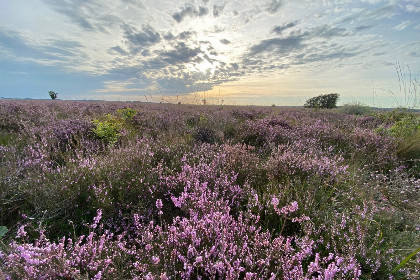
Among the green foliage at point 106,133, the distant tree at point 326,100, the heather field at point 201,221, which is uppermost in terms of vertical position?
the distant tree at point 326,100

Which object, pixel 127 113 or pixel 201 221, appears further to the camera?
pixel 127 113

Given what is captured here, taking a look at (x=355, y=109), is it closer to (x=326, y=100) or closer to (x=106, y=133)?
(x=326, y=100)

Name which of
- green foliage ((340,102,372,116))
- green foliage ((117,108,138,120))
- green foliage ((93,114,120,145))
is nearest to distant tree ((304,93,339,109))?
green foliage ((340,102,372,116))

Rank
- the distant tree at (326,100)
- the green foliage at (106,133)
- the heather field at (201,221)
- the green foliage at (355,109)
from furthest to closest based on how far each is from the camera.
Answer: the distant tree at (326,100), the green foliage at (355,109), the green foliage at (106,133), the heather field at (201,221)

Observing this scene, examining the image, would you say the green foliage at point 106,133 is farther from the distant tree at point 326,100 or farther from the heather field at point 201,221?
the distant tree at point 326,100

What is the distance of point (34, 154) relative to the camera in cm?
315

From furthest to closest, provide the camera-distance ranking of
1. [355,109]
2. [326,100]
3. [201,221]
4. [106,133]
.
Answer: [326,100]
[355,109]
[106,133]
[201,221]

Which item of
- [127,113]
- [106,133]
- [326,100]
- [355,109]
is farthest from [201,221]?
[326,100]

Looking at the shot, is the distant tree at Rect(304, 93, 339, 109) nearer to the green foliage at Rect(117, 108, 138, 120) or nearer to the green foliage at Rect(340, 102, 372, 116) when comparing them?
the green foliage at Rect(340, 102, 372, 116)

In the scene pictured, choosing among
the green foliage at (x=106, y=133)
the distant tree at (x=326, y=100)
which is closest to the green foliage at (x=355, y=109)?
the distant tree at (x=326, y=100)

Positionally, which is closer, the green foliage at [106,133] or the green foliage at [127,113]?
the green foliage at [106,133]

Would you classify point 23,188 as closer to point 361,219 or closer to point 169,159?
point 169,159

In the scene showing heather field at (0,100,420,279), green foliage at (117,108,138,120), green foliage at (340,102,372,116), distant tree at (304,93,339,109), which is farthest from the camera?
distant tree at (304,93,339,109)

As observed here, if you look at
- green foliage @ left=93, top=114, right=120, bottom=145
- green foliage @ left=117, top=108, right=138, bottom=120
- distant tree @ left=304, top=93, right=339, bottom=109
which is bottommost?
green foliage @ left=93, top=114, right=120, bottom=145
